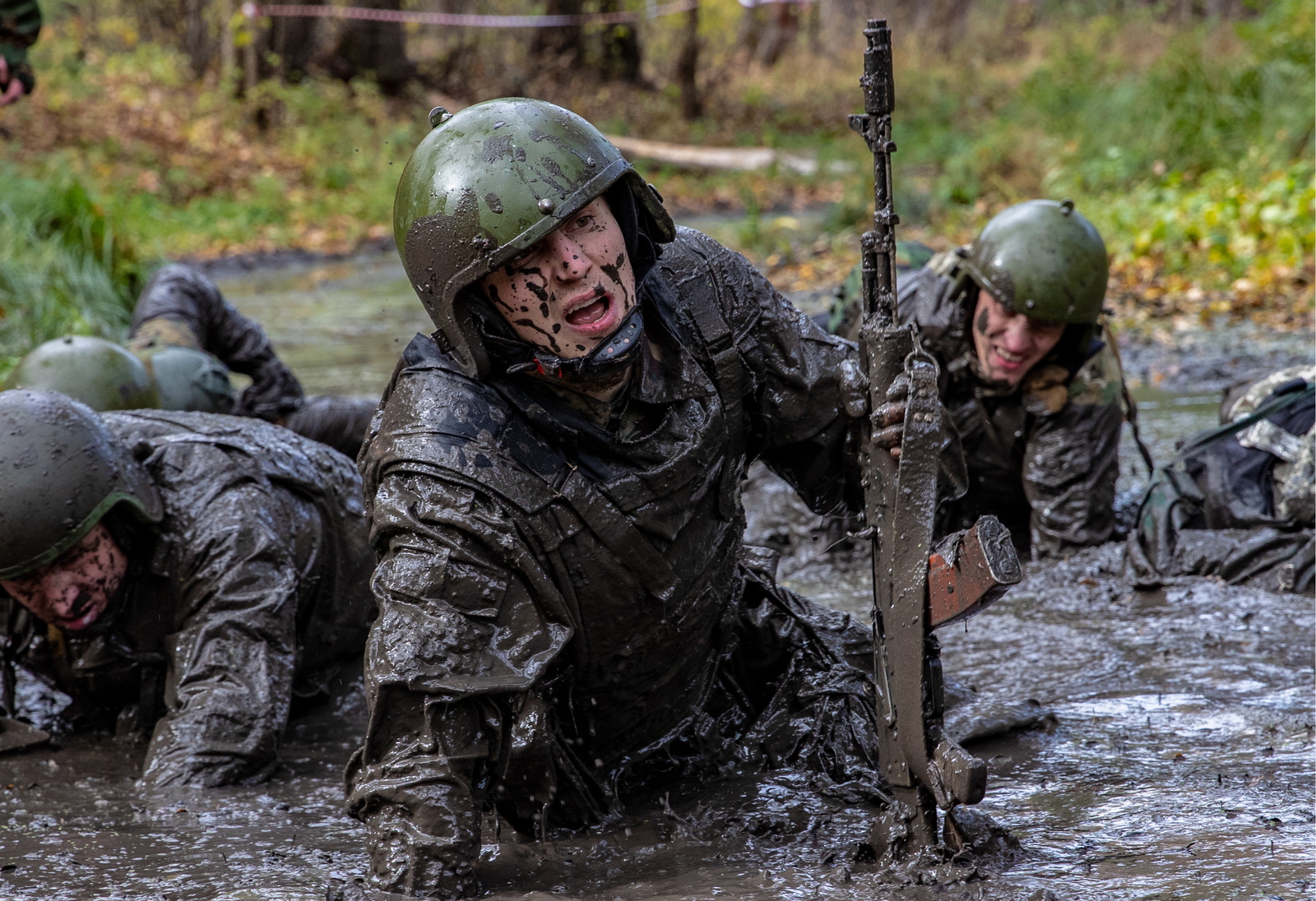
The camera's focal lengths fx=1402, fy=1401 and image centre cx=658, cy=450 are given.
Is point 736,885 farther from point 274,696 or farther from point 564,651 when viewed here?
point 274,696

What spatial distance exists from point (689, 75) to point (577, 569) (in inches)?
858

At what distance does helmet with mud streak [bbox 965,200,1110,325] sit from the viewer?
18.2 feet

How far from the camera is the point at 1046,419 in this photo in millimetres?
5953

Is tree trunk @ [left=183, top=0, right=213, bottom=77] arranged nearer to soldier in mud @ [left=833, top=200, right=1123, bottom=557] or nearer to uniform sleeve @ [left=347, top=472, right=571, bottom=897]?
soldier in mud @ [left=833, top=200, right=1123, bottom=557]

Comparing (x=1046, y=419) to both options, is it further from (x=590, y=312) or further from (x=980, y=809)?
(x=590, y=312)

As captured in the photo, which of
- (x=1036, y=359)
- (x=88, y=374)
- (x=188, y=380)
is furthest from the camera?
(x=188, y=380)

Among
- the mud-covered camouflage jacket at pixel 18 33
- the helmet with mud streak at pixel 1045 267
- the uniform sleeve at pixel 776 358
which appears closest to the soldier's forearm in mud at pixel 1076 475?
the helmet with mud streak at pixel 1045 267

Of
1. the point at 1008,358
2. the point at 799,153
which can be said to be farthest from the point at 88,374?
the point at 799,153

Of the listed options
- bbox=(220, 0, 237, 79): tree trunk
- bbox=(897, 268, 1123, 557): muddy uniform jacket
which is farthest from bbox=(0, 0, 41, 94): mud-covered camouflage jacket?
bbox=(220, 0, 237, 79): tree trunk

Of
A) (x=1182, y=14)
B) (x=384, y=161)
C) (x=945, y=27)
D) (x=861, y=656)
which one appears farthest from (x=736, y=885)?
(x=945, y=27)

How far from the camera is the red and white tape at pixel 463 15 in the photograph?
816 inches

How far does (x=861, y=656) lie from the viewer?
401 cm

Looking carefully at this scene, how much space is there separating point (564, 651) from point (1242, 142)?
31.9 ft

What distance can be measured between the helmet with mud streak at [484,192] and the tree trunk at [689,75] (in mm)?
21320
